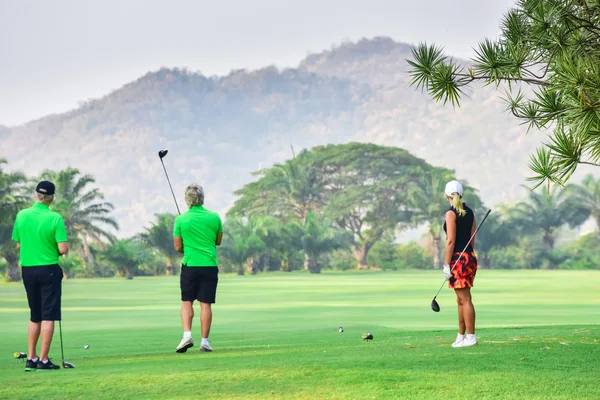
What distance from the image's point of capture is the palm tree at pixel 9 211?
190ft

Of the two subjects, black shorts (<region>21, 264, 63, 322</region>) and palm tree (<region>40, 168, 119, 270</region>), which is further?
palm tree (<region>40, 168, 119, 270</region>)

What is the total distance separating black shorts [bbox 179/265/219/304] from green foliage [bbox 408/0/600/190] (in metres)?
3.76

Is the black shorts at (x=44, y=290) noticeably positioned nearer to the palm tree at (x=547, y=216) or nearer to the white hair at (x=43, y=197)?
the white hair at (x=43, y=197)

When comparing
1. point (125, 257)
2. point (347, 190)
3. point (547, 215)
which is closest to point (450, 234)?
point (125, 257)

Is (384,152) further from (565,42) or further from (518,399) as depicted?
(518,399)

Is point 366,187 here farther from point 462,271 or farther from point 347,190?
point 462,271

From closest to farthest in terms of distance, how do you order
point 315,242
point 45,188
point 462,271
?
1. point 45,188
2. point 462,271
3. point 315,242

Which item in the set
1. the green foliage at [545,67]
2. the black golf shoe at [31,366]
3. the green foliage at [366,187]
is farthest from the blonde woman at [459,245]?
the green foliage at [366,187]

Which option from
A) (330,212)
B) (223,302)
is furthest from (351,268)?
(223,302)

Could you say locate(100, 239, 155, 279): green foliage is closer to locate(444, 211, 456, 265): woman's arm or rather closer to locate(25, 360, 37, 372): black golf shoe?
locate(25, 360, 37, 372): black golf shoe

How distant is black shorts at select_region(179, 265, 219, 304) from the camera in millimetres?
12438

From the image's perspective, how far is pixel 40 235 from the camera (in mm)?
11055

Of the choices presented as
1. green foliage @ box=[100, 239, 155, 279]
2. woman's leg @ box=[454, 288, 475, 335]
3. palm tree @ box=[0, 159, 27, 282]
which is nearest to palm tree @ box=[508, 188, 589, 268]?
green foliage @ box=[100, 239, 155, 279]

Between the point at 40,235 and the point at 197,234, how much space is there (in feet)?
6.83
